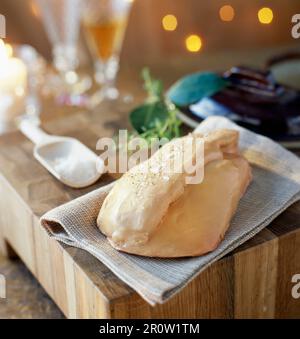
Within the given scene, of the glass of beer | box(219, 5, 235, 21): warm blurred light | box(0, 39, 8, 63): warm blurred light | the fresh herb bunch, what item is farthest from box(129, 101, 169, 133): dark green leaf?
box(219, 5, 235, 21): warm blurred light

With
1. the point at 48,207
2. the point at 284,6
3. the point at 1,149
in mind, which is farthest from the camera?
the point at 284,6

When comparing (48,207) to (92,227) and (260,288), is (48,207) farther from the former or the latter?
(260,288)

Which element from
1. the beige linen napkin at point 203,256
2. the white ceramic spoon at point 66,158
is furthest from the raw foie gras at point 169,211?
the white ceramic spoon at point 66,158

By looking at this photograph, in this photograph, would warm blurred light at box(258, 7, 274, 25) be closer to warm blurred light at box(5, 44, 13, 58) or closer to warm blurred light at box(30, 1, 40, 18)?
warm blurred light at box(30, 1, 40, 18)

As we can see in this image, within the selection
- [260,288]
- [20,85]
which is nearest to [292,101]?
[260,288]

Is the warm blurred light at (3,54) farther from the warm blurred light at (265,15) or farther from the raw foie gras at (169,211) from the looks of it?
the warm blurred light at (265,15)

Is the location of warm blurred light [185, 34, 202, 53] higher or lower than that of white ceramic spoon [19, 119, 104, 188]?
lower
